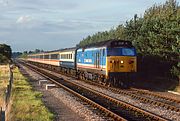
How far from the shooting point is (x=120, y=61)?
28047 millimetres

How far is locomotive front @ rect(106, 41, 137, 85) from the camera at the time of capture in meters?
27.8

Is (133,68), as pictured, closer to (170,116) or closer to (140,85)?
(140,85)

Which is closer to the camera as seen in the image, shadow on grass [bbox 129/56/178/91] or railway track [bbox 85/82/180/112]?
railway track [bbox 85/82/180/112]

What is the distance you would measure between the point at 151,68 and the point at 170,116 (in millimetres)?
18162

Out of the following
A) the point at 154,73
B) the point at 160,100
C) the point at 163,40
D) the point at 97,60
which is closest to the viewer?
the point at 160,100

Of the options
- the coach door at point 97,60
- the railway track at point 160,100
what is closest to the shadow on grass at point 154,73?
the coach door at point 97,60

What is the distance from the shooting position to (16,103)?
1941cm

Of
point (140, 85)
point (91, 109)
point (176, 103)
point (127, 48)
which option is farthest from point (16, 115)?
point (140, 85)

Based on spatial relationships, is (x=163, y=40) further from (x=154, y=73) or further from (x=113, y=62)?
(x=154, y=73)

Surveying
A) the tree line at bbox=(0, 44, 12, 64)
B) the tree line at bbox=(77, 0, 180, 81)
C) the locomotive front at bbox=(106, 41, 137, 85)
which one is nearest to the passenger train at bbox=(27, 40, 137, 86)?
the locomotive front at bbox=(106, 41, 137, 85)

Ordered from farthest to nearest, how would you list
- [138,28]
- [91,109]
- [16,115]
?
[138,28]
[91,109]
[16,115]

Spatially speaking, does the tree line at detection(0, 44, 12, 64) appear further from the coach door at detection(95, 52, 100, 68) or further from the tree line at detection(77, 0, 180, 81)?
the coach door at detection(95, 52, 100, 68)

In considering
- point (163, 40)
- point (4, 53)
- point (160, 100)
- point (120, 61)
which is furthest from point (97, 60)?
point (4, 53)

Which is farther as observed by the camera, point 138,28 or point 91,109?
point 138,28
